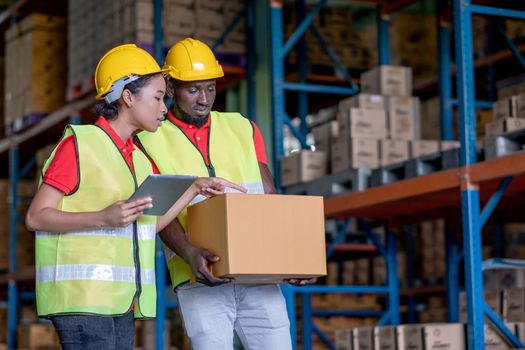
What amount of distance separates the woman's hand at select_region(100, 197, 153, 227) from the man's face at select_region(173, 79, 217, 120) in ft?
2.71

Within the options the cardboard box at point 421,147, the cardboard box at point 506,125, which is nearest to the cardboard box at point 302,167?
the cardboard box at point 421,147

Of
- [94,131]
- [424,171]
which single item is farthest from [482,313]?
[94,131]

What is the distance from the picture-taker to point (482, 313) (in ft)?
20.9

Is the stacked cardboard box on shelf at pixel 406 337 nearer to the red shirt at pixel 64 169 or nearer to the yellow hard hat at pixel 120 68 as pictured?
the yellow hard hat at pixel 120 68

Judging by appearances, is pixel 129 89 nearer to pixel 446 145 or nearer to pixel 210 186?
pixel 210 186

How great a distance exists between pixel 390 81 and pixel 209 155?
455cm

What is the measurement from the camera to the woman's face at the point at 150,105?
4051 mm

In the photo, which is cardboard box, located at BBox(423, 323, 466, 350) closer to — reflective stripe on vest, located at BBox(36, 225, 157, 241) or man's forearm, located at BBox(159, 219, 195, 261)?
man's forearm, located at BBox(159, 219, 195, 261)

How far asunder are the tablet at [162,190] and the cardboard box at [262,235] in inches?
10.0

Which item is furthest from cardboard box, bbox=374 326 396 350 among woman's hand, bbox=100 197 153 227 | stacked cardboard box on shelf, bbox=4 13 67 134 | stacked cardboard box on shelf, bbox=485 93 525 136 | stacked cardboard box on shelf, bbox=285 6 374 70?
stacked cardboard box on shelf, bbox=4 13 67 134

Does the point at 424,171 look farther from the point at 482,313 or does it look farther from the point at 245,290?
the point at 245,290

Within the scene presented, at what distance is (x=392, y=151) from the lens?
8.28m

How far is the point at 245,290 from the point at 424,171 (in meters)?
2.90

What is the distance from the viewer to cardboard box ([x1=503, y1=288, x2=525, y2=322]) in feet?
22.7
